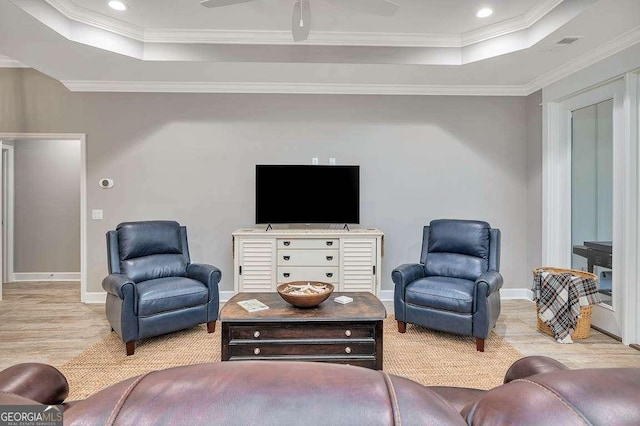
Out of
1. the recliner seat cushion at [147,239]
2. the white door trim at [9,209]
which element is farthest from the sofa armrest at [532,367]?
the white door trim at [9,209]

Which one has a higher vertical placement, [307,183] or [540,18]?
[540,18]

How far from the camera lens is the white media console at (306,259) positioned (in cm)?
393

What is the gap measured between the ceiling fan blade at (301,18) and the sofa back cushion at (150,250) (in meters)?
2.30

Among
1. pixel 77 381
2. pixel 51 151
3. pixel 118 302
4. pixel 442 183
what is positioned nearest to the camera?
pixel 77 381

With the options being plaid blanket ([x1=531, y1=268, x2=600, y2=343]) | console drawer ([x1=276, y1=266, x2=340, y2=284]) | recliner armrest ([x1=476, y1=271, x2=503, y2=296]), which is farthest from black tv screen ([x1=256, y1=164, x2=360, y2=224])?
plaid blanket ([x1=531, y1=268, x2=600, y2=343])

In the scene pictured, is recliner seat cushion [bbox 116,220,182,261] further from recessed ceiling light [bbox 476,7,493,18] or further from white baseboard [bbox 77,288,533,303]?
recessed ceiling light [bbox 476,7,493,18]

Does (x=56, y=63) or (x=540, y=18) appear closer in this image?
(x=540, y=18)

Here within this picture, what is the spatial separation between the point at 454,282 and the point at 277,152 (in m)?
2.57

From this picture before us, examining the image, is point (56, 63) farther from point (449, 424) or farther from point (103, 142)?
point (449, 424)

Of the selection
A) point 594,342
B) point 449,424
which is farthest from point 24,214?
point 594,342

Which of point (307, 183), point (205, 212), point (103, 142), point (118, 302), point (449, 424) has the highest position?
point (103, 142)

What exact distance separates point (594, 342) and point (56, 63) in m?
5.93

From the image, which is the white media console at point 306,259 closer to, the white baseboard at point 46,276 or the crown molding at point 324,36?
the crown molding at point 324,36

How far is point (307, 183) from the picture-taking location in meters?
4.20
